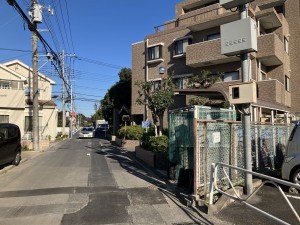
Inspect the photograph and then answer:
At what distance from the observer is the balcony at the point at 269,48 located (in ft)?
67.2

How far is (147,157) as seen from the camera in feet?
51.1

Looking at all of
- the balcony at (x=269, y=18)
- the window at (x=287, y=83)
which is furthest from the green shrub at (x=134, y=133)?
the balcony at (x=269, y=18)

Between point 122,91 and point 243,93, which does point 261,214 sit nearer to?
point 243,93

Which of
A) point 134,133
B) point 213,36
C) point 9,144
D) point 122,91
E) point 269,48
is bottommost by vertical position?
point 9,144

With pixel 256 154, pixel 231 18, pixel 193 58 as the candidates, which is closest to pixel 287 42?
pixel 231 18

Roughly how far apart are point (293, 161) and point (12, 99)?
28149 millimetres

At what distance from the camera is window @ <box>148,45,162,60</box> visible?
29.1 m

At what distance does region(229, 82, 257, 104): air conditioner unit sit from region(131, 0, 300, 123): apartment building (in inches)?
442

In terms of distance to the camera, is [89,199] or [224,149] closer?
[89,199]

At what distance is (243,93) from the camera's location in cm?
744

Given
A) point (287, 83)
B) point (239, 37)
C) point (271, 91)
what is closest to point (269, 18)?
point (287, 83)

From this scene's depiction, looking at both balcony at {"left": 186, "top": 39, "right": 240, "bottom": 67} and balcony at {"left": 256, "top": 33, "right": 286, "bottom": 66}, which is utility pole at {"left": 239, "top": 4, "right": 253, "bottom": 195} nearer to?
balcony at {"left": 256, "top": 33, "right": 286, "bottom": 66}

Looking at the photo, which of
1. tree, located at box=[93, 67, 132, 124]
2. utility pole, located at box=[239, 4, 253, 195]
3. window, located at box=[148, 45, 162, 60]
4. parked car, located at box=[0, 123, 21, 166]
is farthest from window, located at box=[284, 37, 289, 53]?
tree, located at box=[93, 67, 132, 124]

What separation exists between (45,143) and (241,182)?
2095 cm
